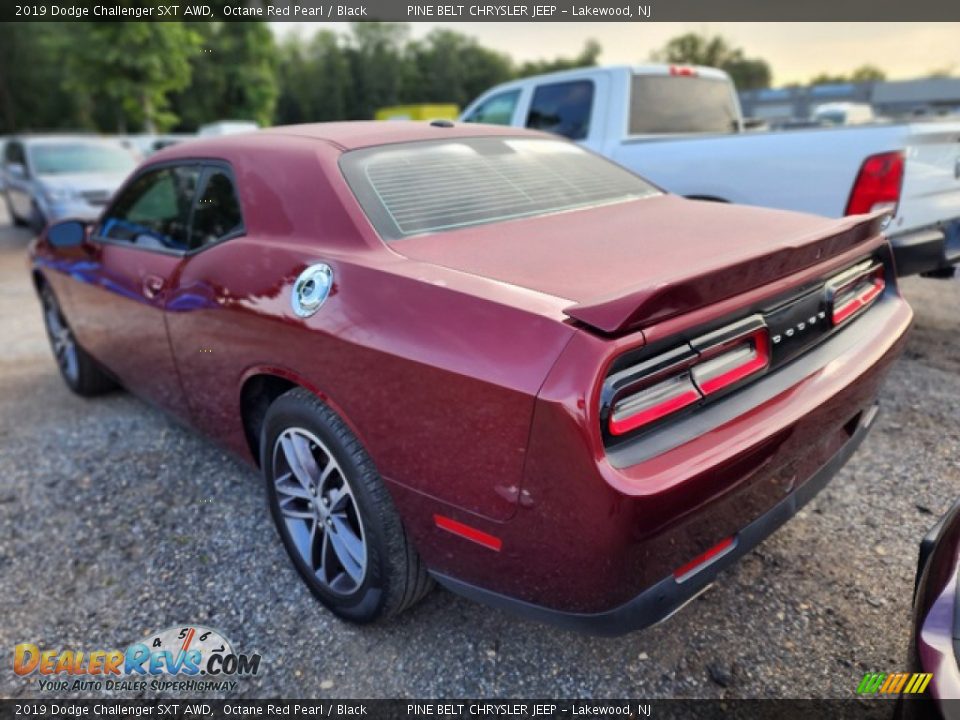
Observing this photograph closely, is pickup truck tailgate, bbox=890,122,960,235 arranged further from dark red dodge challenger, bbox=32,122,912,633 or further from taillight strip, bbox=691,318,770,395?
taillight strip, bbox=691,318,770,395

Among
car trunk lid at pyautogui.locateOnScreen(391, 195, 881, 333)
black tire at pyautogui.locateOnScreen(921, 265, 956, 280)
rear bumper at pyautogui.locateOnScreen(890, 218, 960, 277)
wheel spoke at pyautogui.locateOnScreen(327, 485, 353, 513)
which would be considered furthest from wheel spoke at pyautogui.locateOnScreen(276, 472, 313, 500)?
black tire at pyautogui.locateOnScreen(921, 265, 956, 280)

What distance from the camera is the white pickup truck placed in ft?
11.8

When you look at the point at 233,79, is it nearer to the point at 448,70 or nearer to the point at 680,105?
the point at 448,70

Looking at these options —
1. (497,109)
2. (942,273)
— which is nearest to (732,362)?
(942,273)

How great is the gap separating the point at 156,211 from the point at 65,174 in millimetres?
9073

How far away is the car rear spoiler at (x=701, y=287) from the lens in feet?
4.74

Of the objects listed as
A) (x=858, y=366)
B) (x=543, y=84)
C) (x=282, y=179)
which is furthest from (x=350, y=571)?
(x=543, y=84)

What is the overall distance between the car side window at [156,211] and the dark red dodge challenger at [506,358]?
0.11 ft

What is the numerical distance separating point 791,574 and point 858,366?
82 centimetres

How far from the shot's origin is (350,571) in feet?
7.04

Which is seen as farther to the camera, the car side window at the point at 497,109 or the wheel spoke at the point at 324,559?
the car side window at the point at 497,109

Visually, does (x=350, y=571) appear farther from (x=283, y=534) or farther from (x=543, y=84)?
(x=543, y=84)

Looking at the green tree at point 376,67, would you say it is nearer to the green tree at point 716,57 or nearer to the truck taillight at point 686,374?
the green tree at point 716,57

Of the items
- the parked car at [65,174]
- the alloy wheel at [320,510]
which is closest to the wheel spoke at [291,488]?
the alloy wheel at [320,510]
